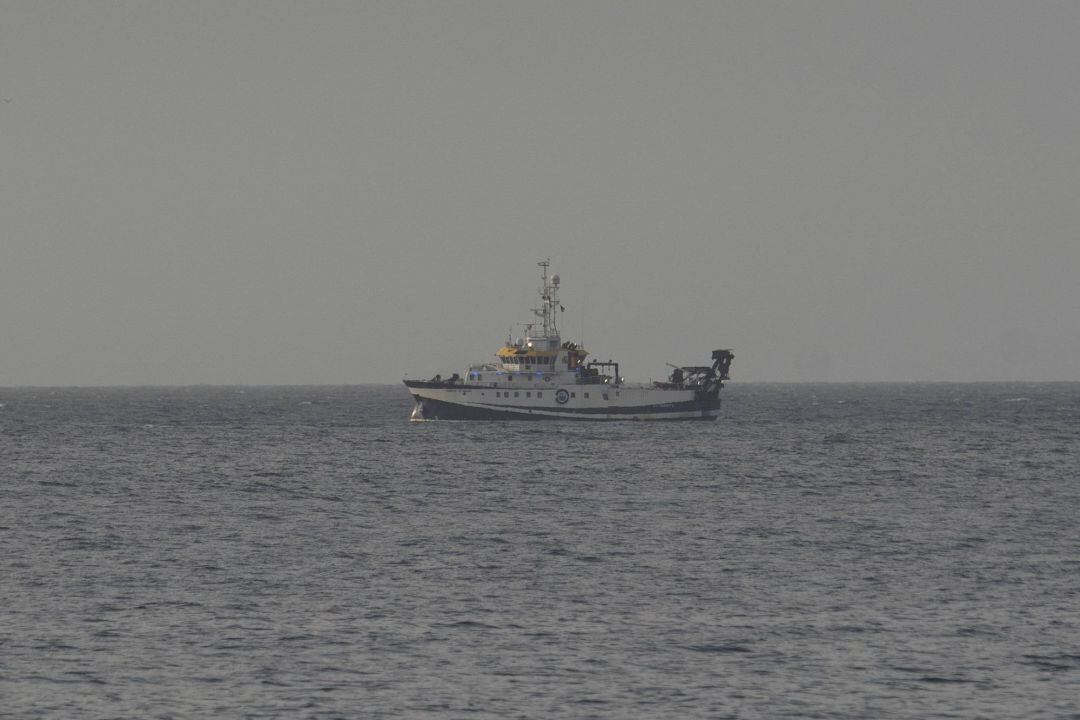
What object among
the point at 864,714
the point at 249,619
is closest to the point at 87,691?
the point at 249,619

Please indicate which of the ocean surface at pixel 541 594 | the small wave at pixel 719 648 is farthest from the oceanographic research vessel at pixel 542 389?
the small wave at pixel 719 648

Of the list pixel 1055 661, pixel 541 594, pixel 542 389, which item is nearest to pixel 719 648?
pixel 1055 661

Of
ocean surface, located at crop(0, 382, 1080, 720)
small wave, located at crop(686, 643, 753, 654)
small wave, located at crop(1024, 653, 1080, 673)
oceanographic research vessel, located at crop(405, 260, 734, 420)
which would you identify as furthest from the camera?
oceanographic research vessel, located at crop(405, 260, 734, 420)

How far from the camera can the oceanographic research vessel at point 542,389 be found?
466ft

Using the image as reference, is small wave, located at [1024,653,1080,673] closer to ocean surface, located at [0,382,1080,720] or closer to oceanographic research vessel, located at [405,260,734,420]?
ocean surface, located at [0,382,1080,720]

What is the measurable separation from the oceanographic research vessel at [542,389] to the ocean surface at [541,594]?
5887cm

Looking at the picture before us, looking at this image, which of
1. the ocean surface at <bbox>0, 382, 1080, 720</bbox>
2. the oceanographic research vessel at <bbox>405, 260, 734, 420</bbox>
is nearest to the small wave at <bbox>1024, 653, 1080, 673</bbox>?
the ocean surface at <bbox>0, 382, 1080, 720</bbox>

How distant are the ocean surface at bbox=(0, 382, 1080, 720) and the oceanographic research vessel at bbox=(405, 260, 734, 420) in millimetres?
58869

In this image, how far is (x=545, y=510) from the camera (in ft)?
198

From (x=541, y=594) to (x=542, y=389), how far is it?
105366mm

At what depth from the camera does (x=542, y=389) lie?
142750 millimetres

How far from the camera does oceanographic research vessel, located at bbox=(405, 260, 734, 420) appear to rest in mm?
142125

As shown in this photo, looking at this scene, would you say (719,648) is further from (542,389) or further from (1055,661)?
(542,389)

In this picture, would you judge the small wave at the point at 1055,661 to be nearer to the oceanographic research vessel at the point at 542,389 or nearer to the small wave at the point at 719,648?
the small wave at the point at 719,648
